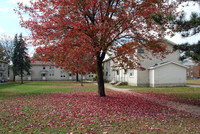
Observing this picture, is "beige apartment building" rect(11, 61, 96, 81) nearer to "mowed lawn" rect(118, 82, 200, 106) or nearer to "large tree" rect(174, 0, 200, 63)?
"mowed lawn" rect(118, 82, 200, 106)

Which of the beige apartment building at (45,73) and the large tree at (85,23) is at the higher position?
the large tree at (85,23)

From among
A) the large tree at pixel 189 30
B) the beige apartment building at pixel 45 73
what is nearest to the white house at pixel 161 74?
the large tree at pixel 189 30

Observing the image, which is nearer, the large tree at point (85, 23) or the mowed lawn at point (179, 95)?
the large tree at point (85, 23)

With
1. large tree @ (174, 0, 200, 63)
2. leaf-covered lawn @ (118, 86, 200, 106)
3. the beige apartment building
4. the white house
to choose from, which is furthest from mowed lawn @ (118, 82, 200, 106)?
the beige apartment building

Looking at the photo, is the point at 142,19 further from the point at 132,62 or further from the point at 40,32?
the point at 40,32

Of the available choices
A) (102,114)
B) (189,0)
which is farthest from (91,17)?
(102,114)

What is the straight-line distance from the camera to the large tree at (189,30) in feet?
26.8

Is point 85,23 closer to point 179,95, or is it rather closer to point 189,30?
point 189,30

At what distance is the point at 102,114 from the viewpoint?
7.74m

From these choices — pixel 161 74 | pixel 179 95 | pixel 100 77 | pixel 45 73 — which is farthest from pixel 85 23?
pixel 45 73

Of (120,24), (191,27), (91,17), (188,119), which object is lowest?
(188,119)

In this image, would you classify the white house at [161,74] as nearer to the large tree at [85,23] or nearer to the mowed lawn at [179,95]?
the mowed lawn at [179,95]

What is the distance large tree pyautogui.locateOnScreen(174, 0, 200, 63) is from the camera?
8156 millimetres

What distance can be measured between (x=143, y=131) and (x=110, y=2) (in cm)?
866
